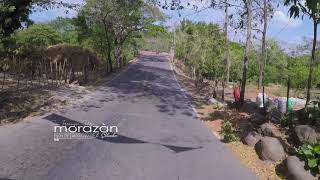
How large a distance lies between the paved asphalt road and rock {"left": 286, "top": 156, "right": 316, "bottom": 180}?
792 millimetres

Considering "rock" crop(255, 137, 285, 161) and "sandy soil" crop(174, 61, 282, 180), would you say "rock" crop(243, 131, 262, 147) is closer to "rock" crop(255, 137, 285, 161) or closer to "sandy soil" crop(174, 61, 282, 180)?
"sandy soil" crop(174, 61, 282, 180)

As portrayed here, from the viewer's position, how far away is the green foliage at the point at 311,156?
9523mm

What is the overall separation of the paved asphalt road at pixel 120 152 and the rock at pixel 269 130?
1.27 meters

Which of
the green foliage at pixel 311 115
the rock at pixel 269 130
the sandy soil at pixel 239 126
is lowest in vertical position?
the sandy soil at pixel 239 126

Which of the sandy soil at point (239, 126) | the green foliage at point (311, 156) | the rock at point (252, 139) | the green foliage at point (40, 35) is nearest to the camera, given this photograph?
the green foliage at point (311, 156)

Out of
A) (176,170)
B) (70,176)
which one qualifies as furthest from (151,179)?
(70,176)

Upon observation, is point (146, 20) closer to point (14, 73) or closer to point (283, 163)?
point (14, 73)

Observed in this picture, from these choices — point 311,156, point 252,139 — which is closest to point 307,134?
point 252,139

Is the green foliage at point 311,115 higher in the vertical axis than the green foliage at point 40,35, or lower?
lower

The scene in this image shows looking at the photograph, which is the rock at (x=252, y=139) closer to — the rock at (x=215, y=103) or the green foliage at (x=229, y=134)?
the green foliage at (x=229, y=134)

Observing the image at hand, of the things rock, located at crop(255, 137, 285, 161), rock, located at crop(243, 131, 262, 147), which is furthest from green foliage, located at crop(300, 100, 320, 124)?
rock, located at crop(255, 137, 285, 161)

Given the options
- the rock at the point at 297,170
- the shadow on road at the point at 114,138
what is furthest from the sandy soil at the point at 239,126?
the shadow on road at the point at 114,138

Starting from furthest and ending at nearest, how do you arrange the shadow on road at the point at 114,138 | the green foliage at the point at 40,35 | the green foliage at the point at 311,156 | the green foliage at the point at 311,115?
the green foliage at the point at 40,35 < the green foliage at the point at 311,115 < the shadow on road at the point at 114,138 < the green foliage at the point at 311,156

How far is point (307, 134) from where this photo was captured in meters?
11.6
